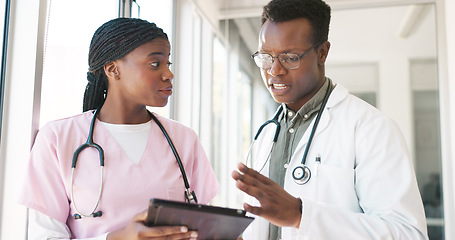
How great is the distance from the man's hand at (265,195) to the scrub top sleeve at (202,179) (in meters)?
0.48

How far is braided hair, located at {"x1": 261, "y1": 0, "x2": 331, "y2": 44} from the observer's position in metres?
1.36

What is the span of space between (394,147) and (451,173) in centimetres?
213

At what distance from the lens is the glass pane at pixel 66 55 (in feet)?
4.77

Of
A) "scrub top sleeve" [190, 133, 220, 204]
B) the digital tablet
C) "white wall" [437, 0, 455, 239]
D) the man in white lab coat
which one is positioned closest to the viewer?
the digital tablet

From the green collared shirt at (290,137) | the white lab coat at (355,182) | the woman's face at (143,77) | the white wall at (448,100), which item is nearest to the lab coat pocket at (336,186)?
the white lab coat at (355,182)

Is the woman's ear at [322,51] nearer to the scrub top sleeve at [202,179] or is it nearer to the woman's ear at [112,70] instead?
the scrub top sleeve at [202,179]

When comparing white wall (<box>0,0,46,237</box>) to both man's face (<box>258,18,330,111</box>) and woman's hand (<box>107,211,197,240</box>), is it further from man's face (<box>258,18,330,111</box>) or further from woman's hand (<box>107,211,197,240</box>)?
man's face (<box>258,18,330,111</box>)

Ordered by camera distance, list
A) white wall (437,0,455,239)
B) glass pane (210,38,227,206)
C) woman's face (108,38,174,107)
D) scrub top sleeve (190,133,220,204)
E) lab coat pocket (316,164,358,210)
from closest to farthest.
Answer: lab coat pocket (316,164,358,210), woman's face (108,38,174,107), scrub top sleeve (190,133,220,204), white wall (437,0,455,239), glass pane (210,38,227,206)

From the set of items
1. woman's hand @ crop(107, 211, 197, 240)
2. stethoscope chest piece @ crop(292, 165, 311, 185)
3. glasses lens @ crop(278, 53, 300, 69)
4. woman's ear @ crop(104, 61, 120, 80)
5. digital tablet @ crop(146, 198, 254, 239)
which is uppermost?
glasses lens @ crop(278, 53, 300, 69)

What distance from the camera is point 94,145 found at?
1199 mm

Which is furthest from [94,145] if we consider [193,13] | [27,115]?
[193,13]

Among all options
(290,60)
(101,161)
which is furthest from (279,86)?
(101,161)

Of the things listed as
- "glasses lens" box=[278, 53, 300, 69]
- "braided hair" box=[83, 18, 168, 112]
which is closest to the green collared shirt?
"glasses lens" box=[278, 53, 300, 69]

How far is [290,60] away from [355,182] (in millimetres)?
419
